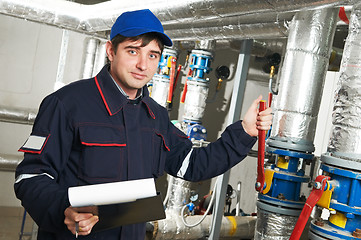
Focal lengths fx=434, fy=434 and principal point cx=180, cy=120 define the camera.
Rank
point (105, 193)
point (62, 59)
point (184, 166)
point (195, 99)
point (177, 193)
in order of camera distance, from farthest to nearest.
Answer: point (62, 59)
point (195, 99)
point (177, 193)
point (184, 166)
point (105, 193)

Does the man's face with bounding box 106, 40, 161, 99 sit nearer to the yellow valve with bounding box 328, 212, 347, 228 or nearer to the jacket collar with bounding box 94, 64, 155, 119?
the jacket collar with bounding box 94, 64, 155, 119

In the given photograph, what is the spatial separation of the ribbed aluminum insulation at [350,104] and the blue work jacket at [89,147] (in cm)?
43

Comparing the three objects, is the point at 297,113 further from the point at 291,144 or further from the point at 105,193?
the point at 105,193

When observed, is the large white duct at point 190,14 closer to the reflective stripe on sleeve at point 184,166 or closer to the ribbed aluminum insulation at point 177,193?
the reflective stripe on sleeve at point 184,166

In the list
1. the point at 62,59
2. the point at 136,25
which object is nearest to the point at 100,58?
the point at 62,59

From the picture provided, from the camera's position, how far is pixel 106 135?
4.04ft

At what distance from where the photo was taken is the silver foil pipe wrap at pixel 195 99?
3969 millimetres

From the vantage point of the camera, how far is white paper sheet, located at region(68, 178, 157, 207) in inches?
37.6

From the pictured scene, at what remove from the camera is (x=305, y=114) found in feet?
6.56

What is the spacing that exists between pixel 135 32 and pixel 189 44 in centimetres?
338

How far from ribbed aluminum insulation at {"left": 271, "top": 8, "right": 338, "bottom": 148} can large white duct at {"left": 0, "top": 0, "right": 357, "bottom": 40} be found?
0.53ft

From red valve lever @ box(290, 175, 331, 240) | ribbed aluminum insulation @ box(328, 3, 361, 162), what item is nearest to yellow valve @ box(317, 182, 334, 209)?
red valve lever @ box(290, 175, 331, 240)

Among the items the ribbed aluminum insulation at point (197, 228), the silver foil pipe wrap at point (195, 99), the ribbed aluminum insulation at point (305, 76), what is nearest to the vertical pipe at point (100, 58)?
the silver foil pipe wrap at point (195, 99)

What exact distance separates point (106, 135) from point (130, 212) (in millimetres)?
285
